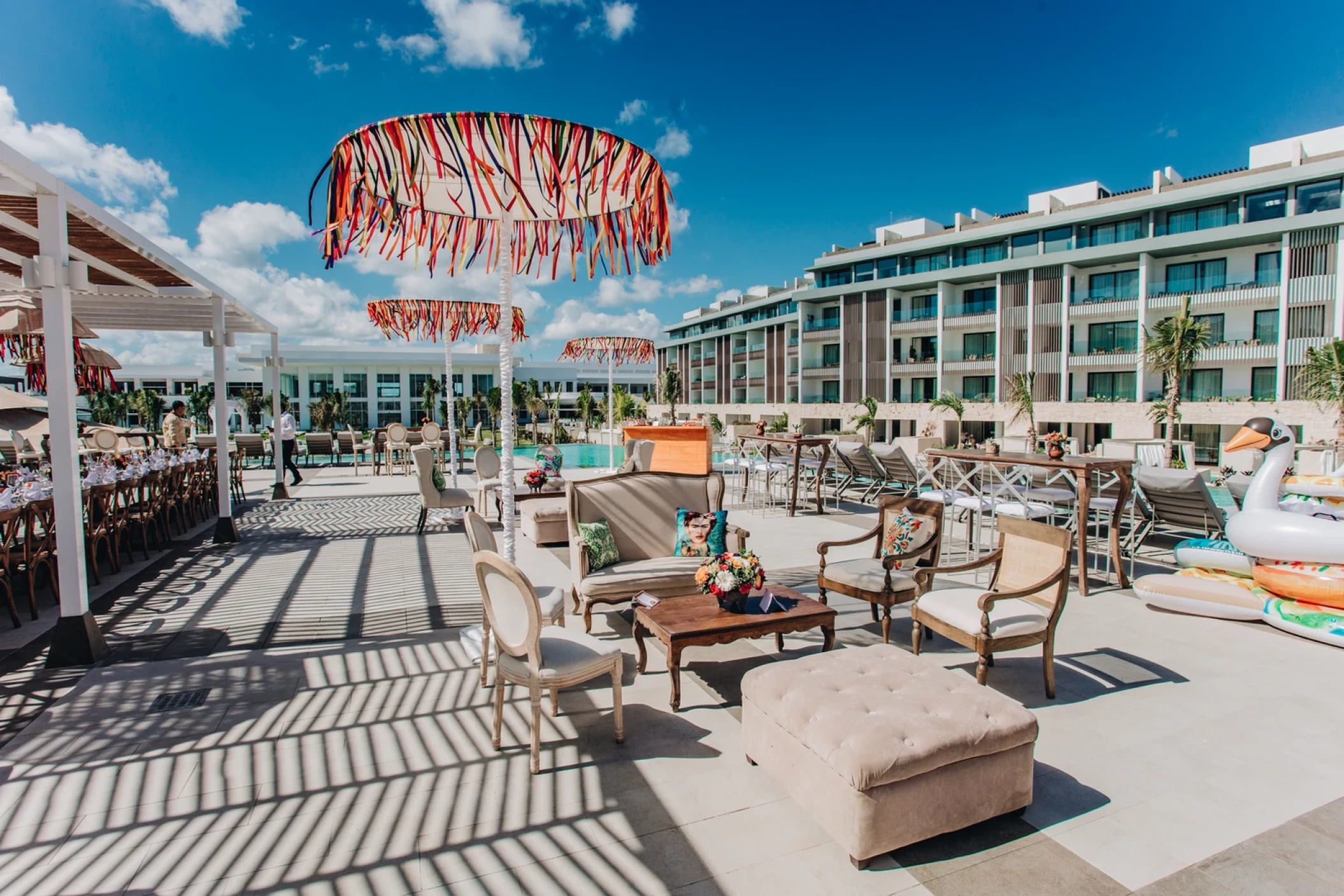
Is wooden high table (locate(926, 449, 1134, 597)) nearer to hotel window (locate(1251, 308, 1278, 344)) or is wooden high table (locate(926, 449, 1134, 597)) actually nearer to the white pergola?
the white pergola

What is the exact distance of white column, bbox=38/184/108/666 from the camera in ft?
13.2

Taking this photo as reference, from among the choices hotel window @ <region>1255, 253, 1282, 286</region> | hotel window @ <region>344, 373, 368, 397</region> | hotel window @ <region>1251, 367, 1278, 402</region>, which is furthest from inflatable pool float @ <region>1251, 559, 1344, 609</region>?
hotel window @ <region>344, 373, 368, 397</region>

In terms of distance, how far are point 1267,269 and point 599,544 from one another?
31831 mm

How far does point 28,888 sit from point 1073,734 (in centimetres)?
433

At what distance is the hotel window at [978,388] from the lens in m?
33.0

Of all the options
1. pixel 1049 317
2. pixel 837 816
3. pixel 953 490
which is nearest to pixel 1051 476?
pixel 953 490

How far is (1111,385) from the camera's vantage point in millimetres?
29062

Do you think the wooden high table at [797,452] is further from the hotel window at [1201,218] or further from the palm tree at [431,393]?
the palm tree at [431,393]

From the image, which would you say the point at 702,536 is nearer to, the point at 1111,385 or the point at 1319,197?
the point at 1111,385

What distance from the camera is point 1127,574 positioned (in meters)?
6.41

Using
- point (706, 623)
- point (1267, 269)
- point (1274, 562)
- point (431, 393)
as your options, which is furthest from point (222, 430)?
point (431, 393)

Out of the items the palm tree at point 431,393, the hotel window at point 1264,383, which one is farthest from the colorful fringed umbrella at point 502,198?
the palm tree at point 431,393

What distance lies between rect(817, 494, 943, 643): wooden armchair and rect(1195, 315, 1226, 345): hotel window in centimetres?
2900

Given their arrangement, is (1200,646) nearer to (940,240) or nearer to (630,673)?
(630,673)
